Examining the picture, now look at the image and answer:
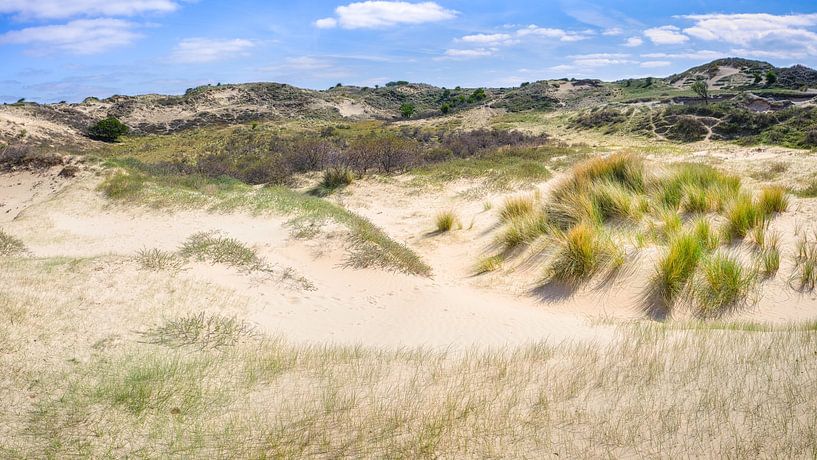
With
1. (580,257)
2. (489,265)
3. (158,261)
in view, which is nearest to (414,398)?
(580,257)

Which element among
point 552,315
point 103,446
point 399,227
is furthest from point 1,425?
point 399,227

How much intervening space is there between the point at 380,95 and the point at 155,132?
41365 mm

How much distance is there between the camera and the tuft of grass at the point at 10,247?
8.81 metres

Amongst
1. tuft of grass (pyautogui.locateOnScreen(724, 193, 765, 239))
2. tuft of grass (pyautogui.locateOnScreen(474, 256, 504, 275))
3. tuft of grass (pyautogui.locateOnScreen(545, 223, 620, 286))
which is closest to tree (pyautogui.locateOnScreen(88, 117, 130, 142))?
tuft of grass (pyautogui.locateOnScreen(474, 256, 504, 275))

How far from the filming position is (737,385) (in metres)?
3.06

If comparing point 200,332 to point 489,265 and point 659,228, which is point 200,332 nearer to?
point 489,265

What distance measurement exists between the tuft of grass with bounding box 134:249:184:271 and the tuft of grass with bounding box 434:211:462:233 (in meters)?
5.69

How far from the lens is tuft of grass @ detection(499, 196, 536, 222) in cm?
993

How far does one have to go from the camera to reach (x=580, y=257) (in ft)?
22.7

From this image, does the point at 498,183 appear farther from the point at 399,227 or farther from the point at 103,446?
the point at 103,446

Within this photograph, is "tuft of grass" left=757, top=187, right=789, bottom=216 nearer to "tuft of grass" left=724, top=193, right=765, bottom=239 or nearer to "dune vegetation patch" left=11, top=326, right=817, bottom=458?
"tuft of grass" left=724, top=193, right=765, bottom=239

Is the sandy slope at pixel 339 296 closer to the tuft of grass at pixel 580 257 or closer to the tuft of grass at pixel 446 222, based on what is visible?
the tuft of grass at pixel 580 257

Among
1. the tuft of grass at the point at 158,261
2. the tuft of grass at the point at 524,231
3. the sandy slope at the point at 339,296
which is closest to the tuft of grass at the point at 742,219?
the tuft of grass at the point at 524,231

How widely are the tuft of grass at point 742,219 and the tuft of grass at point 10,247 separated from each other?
12.7 metres
